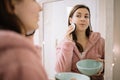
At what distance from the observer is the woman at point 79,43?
4.69 feet

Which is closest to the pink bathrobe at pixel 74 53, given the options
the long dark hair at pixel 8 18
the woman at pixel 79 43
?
the woman at pixel 79 43

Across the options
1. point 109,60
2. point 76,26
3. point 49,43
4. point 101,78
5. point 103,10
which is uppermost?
point 103,10

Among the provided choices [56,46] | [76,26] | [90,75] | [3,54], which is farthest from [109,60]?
[3,54]

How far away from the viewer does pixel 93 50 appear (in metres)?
1.43

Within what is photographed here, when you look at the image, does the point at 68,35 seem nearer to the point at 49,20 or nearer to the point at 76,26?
the point at 76,26

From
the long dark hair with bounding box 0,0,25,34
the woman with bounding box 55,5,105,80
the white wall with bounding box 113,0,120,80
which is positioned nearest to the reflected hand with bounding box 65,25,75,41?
the woman with bounding box 55,5,105,80

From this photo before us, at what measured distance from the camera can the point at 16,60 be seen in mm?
351

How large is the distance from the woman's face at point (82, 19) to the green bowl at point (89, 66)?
0.82 ft

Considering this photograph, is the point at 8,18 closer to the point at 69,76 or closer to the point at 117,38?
the point at 117,38

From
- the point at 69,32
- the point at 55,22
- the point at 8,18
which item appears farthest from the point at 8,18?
the point at 55,22

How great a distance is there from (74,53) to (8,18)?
3.69 ft

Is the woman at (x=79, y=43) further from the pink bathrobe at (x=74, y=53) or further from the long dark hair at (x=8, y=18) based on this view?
the long dark hair at (x=8, y=18)

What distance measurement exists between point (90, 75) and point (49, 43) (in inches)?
19.1

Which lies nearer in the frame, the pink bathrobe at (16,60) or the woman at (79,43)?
the pink bathrobe at (16,60)
